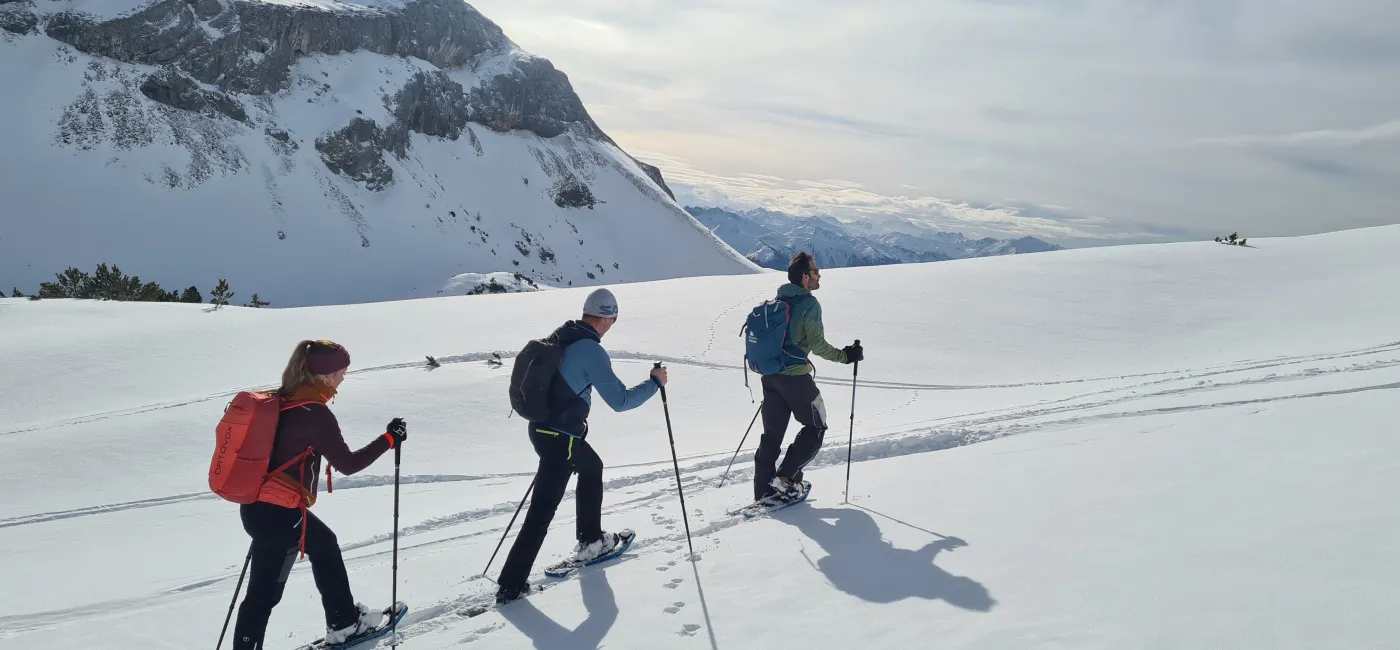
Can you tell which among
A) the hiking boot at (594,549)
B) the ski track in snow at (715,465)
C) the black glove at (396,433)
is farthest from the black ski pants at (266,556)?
the hiking boot at (594,549)

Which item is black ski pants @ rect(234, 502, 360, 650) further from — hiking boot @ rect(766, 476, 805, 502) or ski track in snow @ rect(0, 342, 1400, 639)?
hiking boot @ rect(766, 476, 805, 502)

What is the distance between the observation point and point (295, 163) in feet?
284

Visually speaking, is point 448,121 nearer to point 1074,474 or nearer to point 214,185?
point 214,185

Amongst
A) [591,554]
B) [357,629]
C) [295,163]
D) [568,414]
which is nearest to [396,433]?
[568,414]

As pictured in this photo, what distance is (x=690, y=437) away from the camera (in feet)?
35.1

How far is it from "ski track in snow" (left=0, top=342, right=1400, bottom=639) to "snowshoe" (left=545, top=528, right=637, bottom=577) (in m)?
0.08

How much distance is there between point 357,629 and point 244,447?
1413 mm

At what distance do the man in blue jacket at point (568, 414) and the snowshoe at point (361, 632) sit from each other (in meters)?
0.72

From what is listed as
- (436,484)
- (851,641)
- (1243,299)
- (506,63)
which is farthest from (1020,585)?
(506,63)

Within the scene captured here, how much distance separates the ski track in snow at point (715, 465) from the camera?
17.1 ft

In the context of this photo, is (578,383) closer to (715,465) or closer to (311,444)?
(311,444)

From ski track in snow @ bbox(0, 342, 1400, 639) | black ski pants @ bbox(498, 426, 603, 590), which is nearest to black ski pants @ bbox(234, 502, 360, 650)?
ski track in snow @ bbox(0, 342, 1400, 639)

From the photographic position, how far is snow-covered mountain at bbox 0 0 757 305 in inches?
2749

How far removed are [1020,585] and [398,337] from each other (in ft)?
43.3
